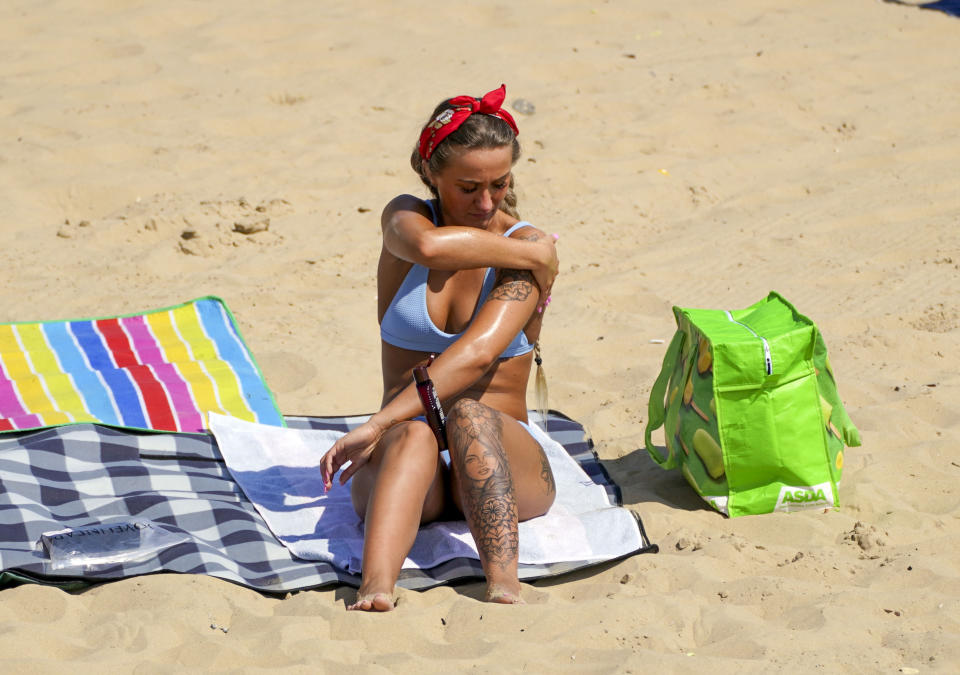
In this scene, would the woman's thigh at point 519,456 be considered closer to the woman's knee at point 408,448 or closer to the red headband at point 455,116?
the woman's knee at point 408,448

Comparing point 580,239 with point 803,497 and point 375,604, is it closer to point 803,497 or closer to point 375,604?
point 803,497

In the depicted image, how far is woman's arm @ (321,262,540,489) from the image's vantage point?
2.93 meters

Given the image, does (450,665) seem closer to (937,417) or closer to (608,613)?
(608,613)

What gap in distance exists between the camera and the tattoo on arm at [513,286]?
312 cm

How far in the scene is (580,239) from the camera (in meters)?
5.86

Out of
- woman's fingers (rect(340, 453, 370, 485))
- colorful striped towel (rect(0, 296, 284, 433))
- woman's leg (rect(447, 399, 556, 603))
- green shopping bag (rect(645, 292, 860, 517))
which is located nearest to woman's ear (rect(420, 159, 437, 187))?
woman's leg (rect(447, 399, 556, 603))

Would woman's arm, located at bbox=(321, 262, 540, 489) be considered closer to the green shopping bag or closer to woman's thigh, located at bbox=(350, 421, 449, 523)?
woman's thigh, located at bbox=(350, 421, 449, 523)

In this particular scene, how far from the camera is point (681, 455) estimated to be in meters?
3.51

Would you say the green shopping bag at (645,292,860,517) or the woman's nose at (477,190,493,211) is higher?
the woman's nose at (477,190,493,211)

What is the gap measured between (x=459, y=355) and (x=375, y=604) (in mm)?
701

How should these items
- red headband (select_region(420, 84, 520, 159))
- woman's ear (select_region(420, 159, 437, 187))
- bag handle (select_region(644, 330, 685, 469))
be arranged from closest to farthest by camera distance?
red headband (select_region(420, 84, 520, 159)) → woman's ear (select_region(420, 159, 437, 187)) → bag handle (select_region(644, 330, 685, 469))

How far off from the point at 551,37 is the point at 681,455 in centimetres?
561

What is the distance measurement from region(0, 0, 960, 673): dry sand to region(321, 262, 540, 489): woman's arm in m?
0.39

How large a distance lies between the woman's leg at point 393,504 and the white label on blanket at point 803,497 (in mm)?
1043
